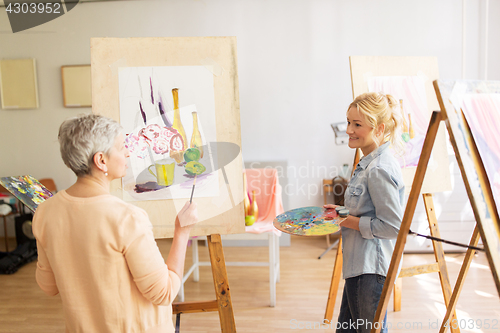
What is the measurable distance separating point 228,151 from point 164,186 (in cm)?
33

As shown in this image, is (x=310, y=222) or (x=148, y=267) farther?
(x=310, y=222)

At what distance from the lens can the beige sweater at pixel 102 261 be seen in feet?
2.88

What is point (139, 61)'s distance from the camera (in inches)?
61.0

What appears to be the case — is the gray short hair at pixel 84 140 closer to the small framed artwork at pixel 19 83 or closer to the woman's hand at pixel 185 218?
the woman's hand at pixel 185 218

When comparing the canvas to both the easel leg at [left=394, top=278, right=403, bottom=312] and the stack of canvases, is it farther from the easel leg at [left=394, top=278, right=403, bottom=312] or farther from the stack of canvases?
the stack of canvases

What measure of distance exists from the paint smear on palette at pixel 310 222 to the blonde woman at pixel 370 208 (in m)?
0.07

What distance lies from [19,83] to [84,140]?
3791mm

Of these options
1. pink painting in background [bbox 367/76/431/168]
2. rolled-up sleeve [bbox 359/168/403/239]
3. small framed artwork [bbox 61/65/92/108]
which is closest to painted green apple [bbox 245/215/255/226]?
pink painting in background [bbox 367/76/431/168]

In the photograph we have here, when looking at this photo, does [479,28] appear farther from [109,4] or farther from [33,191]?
[33,191]

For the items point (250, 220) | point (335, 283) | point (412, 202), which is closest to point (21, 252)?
point (250, 220)

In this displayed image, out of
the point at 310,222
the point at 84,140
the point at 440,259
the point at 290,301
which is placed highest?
the point at 84,140

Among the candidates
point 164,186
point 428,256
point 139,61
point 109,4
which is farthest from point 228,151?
point 109,4

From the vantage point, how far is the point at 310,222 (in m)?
1.31

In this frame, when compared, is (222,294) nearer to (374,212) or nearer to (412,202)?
(374,212)
